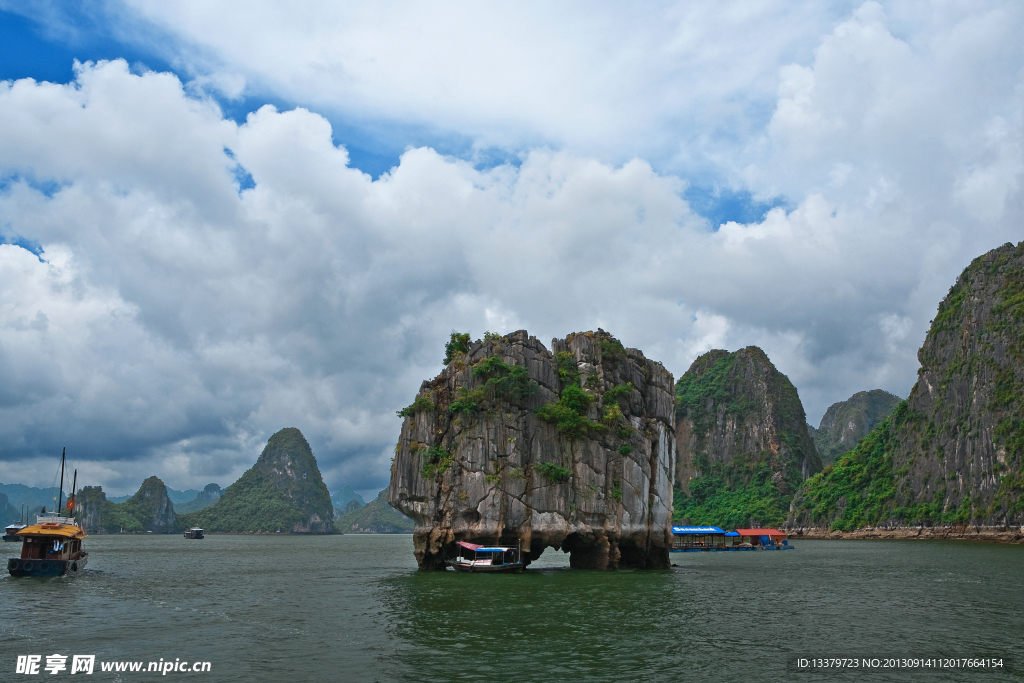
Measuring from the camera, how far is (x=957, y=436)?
379 feet

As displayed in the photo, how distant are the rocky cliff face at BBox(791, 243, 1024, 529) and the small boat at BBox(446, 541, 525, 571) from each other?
8632cm

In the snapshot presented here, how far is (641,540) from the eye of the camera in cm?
5162

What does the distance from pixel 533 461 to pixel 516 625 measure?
24187mm

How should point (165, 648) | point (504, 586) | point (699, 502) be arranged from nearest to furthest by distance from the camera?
point (165, 648) < point (504, 586) < point (699, 502)

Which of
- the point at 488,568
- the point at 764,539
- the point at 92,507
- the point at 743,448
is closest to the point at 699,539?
the point at 764,539

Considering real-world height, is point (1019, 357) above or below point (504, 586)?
above

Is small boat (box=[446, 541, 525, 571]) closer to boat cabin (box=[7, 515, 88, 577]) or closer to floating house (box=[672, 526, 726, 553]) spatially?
boat cabin (box=[7, 515, 88, 577])

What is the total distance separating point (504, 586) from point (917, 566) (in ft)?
123

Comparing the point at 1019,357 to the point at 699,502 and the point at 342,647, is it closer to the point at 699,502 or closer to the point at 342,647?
the point at 699,502

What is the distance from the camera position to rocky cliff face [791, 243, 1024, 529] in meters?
104

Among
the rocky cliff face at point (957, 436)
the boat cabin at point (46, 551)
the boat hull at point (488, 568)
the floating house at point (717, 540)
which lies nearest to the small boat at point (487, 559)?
the boat hull at point (488, 568)

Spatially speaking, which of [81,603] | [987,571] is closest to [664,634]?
[81,603]

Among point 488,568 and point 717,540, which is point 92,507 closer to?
point 717,540

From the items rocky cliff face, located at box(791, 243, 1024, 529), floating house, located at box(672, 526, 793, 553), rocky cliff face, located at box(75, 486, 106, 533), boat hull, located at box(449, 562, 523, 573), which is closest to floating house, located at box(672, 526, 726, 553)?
floating house, located at box(672, 526, 793, 553)
